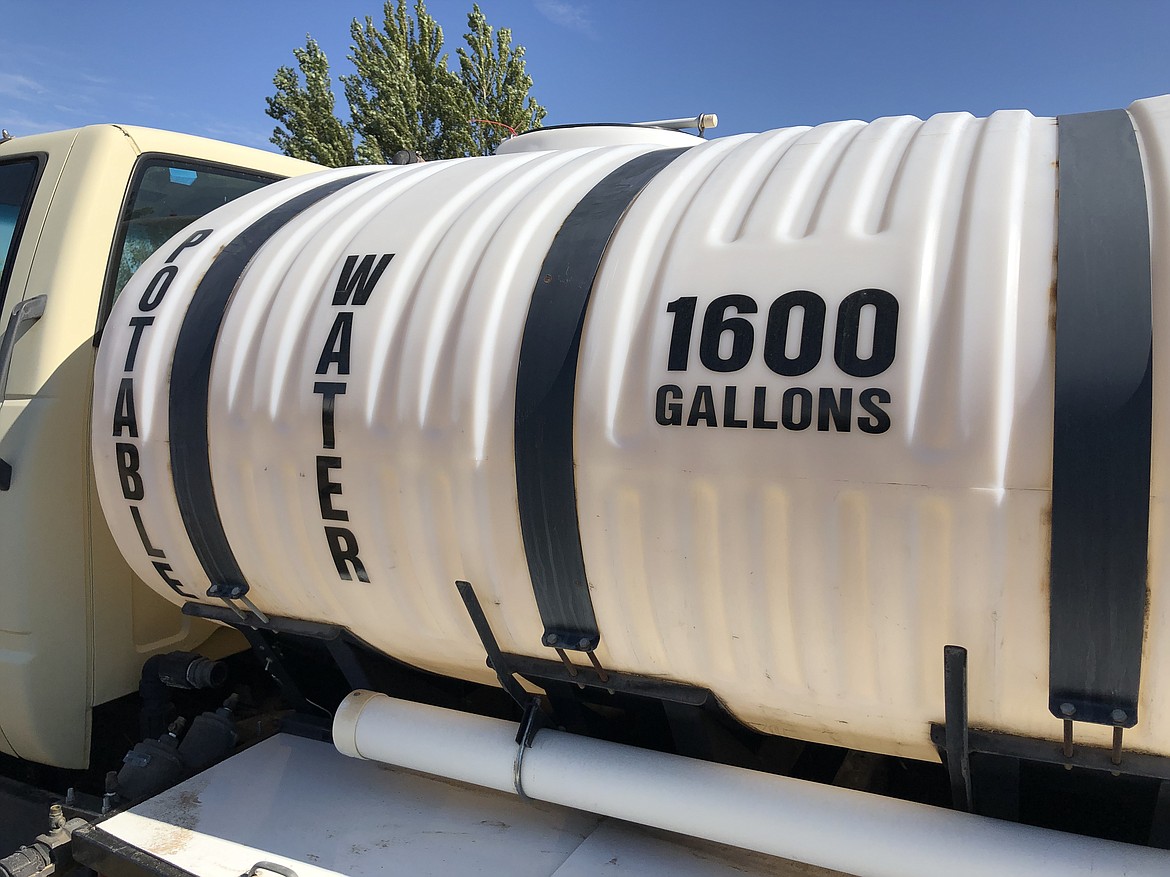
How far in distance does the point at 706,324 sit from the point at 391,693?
54.5 inches

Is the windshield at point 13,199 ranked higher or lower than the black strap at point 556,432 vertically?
higher

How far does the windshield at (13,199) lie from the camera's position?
273 centimetres

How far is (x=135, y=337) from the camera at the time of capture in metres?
2.22

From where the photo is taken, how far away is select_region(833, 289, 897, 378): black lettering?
142cm

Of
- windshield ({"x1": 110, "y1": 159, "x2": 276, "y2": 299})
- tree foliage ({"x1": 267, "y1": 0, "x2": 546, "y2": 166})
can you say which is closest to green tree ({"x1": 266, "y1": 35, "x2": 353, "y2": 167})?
tree foliage ({"x1": 267, "y1": 0, "x2": 546, "y2": 166})

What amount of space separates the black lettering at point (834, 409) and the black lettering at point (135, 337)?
5.49ft

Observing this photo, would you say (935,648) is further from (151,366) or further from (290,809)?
(151,366)

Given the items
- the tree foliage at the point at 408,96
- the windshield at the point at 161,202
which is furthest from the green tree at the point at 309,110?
the windshield at the point at 161,202

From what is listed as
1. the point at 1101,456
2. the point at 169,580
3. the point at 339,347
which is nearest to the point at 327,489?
the point at 339,347

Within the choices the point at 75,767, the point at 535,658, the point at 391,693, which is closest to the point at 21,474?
the point at 75,767

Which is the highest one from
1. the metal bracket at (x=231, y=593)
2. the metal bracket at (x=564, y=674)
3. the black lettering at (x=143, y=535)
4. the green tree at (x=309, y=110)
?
the green tree at (x=309, y=110)

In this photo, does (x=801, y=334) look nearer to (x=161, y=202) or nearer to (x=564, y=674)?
(x=564, y=674)

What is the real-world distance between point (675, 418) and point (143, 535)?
149cm

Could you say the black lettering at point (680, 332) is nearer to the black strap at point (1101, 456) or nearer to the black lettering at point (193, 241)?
the black strap at point (1101, 456)
